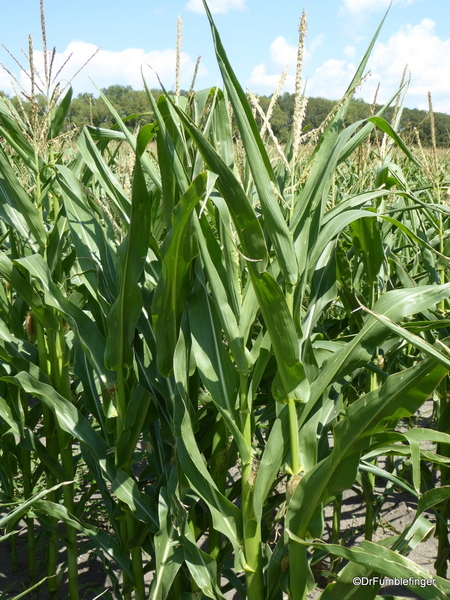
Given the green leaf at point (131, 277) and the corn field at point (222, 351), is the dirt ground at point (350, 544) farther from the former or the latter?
the green leaf at point (131, 277)

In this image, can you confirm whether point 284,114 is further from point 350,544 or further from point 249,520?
point 350,544

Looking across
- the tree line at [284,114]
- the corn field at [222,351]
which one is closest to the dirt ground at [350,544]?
the corn field at [222,351]

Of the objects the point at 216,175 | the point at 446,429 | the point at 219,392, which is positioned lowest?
the point at 446,429

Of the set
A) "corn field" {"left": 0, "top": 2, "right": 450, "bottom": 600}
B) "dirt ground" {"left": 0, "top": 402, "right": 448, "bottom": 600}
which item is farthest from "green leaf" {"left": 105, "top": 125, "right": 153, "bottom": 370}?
"dirt ground" {"left": 0, "top": 402, "right": 448, "bottom": 600}

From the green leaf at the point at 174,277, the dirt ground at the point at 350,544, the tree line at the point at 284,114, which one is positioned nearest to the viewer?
the green leaf at the point at 174,277

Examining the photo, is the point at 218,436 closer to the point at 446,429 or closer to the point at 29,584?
the point at 446,429

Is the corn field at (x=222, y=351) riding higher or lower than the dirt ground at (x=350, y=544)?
higher

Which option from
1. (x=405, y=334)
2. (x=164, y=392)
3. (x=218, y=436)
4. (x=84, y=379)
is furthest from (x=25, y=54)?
(x=405, y=334)

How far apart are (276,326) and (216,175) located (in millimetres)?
337

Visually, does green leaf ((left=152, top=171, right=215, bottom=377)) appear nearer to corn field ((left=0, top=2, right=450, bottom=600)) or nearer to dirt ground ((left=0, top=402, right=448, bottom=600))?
corn field ((left=0, top=2, right=450, bottom=600))

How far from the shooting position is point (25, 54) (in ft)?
5.82

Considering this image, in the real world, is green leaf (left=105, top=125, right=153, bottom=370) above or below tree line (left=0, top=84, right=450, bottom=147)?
below

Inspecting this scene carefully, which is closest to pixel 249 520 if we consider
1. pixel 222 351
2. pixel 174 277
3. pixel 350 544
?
pixel 222 351

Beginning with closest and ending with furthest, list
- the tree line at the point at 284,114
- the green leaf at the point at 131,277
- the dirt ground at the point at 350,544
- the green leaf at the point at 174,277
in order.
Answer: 1. the green leaf at the point at 174,277
2. the green leaf at the point at 131,277
3. the tree line at the point at 284,114
4. the dirt ground at the point at 350,544
